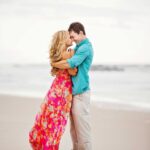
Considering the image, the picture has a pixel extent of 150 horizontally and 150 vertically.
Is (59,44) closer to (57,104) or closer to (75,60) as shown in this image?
(75,60)

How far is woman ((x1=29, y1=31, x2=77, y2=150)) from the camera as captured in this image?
3.41 metres

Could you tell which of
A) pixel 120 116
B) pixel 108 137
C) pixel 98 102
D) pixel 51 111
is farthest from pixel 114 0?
pixel 51 111

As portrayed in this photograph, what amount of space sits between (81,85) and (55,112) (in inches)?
9.6

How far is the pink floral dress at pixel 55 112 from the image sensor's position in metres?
3.41

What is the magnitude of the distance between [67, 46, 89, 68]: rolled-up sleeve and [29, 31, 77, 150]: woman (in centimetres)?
6

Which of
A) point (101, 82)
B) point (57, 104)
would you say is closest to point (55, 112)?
point (57, 104)

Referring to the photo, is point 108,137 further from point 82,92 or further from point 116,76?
point 116,76

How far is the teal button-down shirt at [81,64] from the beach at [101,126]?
2.69 ft

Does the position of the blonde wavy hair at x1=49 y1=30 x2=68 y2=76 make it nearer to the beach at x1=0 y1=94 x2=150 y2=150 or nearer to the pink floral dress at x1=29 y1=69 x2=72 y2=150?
the pink floral dress at x1=29 y1=69 x2=72 y2=150

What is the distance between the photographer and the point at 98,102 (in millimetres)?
6660

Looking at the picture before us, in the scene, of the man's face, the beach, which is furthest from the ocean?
the man's face

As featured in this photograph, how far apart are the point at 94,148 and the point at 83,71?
2.86ft

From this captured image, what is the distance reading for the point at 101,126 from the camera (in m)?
4.86

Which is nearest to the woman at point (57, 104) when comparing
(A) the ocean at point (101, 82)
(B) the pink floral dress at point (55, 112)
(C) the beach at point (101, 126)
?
(B) the pink floral dress at point (55, 112)
